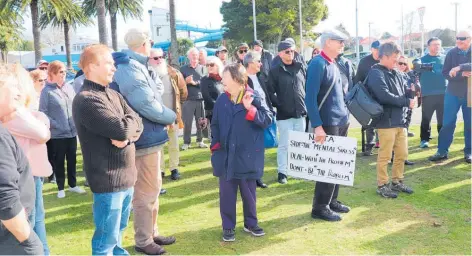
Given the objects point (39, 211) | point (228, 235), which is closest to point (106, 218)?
point (39, 211)

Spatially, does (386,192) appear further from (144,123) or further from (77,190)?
(77,190)

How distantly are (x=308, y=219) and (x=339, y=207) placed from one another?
0.46m

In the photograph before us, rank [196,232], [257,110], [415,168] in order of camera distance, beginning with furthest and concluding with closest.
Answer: [415,168], [196,232], [257,110]

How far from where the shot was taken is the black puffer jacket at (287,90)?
598 centimetres

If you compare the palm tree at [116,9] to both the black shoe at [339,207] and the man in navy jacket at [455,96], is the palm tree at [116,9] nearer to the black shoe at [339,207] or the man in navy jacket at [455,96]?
the man in navy jacket at [455,96]

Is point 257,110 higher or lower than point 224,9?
lower

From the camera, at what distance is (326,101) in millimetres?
4535

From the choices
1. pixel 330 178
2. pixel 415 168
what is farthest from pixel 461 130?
pixel 330 178

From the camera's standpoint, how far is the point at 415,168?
6.63m

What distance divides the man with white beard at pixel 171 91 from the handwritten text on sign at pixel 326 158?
6.07ft

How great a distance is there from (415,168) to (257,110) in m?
3.67

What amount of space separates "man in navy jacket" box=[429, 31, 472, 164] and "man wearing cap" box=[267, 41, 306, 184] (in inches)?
98.0

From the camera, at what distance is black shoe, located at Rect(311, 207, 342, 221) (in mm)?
4621

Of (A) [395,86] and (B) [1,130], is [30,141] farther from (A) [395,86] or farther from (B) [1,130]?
(A) [395,86]
